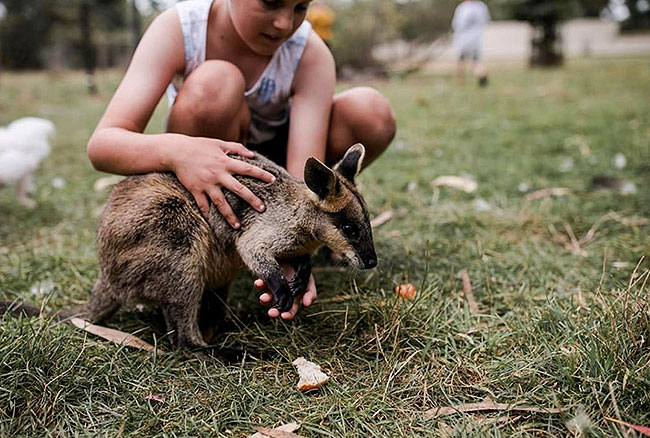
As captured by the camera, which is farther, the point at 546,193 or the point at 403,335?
the point at 546,193

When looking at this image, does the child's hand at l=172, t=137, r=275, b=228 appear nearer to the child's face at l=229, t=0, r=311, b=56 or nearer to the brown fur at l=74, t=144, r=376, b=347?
the brown fur at l=74, t=144, r=376, b=347

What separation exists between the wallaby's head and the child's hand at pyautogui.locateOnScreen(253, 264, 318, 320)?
0.18 metres

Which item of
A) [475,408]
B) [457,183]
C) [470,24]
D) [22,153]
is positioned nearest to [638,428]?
[475,408]

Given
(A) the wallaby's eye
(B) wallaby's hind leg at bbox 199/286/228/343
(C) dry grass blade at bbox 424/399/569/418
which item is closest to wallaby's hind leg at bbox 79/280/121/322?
(B) wallaby's hind leg at bbox 199/286/228/343

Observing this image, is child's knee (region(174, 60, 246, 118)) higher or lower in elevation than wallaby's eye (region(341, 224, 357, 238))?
higher

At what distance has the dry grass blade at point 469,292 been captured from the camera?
2.07 meters

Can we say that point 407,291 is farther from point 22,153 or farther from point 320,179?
point 22,153

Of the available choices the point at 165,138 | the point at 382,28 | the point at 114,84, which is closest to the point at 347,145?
the point at 165,138

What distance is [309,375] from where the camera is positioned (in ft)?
5.42

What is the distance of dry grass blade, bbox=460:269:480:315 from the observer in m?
2.07

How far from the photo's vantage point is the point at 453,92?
28.4 ft

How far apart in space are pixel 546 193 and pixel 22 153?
3.12 m

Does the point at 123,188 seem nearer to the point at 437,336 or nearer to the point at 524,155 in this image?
the point at 437,336

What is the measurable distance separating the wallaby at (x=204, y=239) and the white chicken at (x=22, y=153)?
1.70 m
